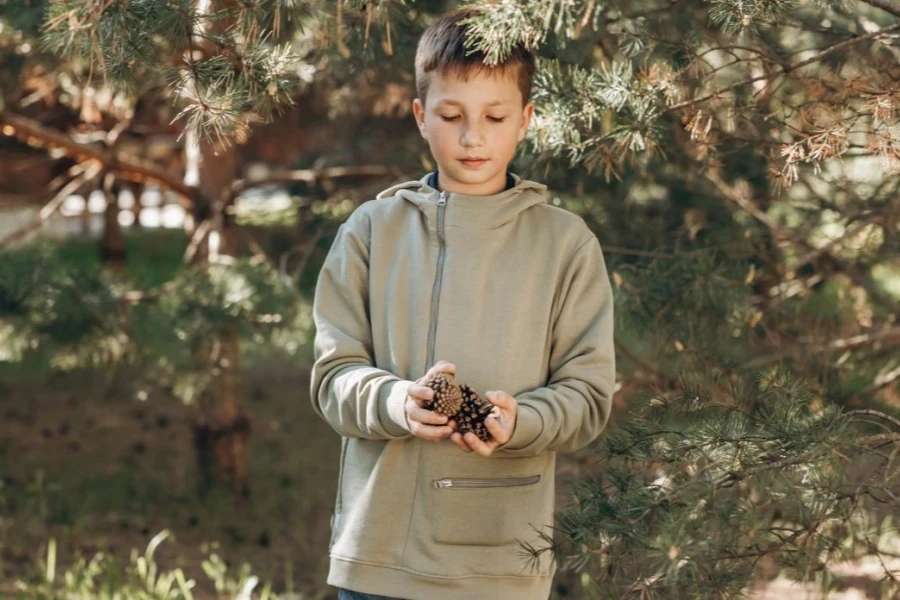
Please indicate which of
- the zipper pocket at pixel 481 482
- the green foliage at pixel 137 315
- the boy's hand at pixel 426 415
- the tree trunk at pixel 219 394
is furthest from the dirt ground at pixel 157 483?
the boy's hand at pixel 426 415

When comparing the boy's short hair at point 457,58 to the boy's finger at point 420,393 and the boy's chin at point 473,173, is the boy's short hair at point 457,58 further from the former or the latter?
the boy's finger at point 420,393

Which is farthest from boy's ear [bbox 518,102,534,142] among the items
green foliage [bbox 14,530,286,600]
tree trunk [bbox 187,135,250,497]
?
tree trunk [bbox 187,135,250,497]

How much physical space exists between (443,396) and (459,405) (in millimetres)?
→ 28

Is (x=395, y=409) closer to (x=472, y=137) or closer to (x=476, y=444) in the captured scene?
(x=476, y=444)

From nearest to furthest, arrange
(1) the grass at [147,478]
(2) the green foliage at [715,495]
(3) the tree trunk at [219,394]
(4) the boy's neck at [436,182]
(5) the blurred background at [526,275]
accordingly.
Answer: (2) the green foliage at [715,495]
(5) the blurred background at [526,275]
(4) the boy's neck at [436,182]
(1) the grass at [147,478]
(3) the tree trunk at [219,394]

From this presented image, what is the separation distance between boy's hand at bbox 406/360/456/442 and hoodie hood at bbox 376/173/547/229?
→ 30 centimetres

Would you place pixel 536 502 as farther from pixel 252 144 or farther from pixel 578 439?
pixel 252 144

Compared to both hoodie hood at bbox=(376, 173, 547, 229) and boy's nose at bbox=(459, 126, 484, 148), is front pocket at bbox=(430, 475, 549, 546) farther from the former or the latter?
boy's nose at bbox=(459, 126, 484, 148)

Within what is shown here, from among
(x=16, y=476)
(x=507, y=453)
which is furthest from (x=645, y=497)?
(x=16, y=476)

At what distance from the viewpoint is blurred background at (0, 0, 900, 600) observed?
166 centimetres

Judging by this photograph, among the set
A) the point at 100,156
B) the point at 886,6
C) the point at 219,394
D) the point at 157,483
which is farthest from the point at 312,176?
the point at 886,6

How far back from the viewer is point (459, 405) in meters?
1.57

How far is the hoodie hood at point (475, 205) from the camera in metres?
1.79

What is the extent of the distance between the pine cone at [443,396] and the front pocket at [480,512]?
0.63ft
